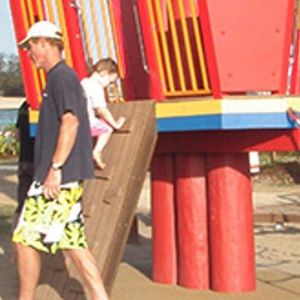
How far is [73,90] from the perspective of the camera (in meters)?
5.44

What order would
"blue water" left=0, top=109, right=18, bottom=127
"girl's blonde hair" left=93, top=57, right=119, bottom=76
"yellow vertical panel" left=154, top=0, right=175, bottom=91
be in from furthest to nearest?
"blue water" left=0, top=109, right=18, bottom=127 < "girl's blonde hair" left=93, top=57, right=119, bottom=76 < "yellow vertical panel" left=154, top=0, right=175, bottom=91

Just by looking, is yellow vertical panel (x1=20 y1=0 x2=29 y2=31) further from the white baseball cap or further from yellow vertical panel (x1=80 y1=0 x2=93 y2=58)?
the white baseball cap

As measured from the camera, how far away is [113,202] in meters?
6.45

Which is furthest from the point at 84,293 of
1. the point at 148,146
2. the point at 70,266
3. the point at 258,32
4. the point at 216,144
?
the point at 258,32

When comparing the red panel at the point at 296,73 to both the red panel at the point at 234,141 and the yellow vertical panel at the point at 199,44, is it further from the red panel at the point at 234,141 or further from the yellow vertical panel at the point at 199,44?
the yellow vertical panel at the point at 199,44

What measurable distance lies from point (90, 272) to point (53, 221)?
0.39 meters

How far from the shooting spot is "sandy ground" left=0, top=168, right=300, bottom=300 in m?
7.11

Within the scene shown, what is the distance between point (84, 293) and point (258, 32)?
2.19 meters

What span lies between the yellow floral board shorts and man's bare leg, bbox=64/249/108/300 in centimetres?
5

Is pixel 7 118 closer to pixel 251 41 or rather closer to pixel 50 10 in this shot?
pixel 50 10

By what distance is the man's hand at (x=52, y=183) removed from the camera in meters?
5.38

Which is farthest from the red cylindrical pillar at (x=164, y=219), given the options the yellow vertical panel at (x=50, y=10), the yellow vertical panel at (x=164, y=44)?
the yellow vertical panel at (x=50, y=10)

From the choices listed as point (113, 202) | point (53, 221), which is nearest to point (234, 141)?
point (113, 202)

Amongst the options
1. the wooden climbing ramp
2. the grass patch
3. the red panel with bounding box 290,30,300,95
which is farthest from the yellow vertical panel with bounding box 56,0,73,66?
the grass patch
